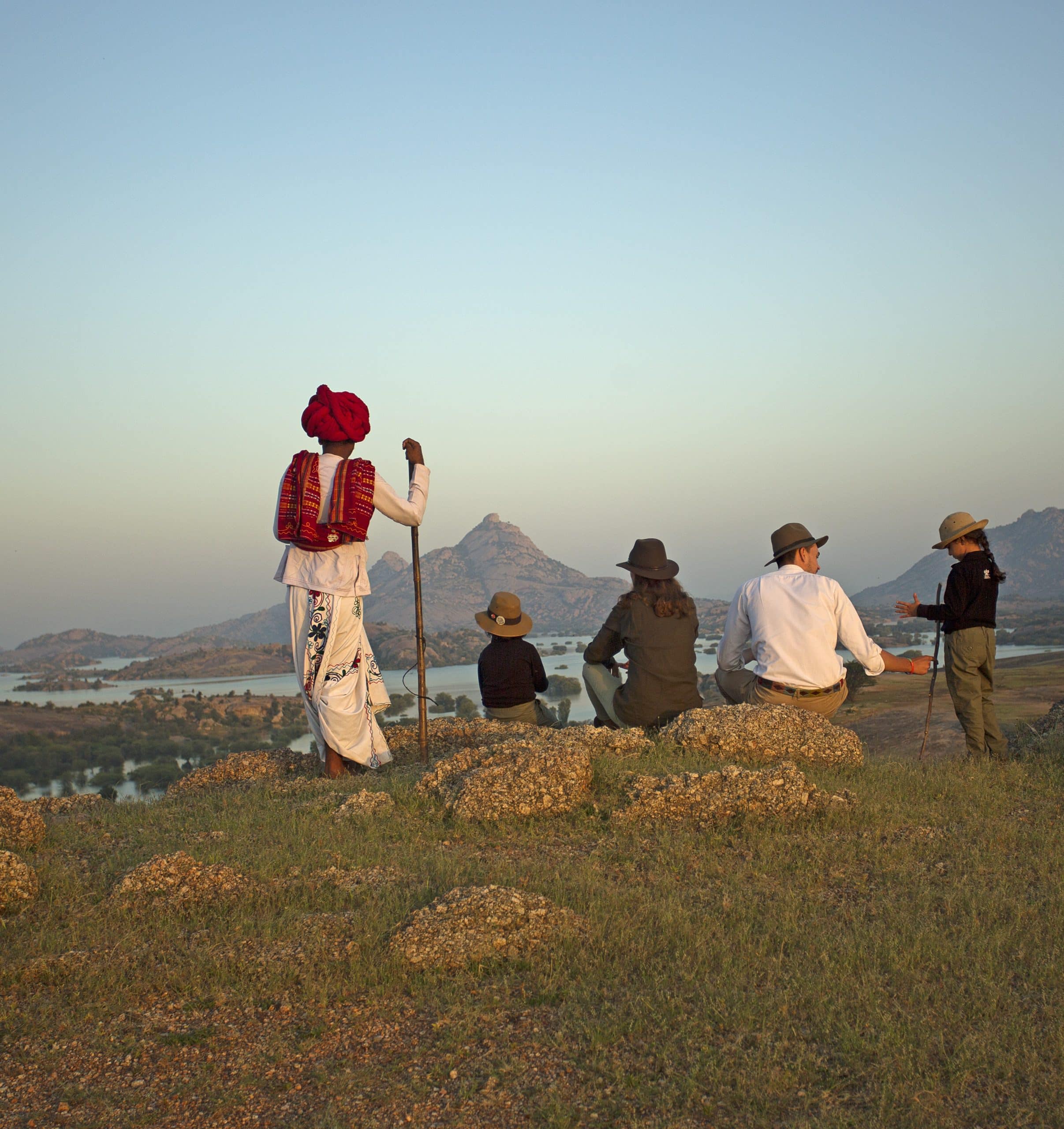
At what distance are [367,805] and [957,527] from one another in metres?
5.87

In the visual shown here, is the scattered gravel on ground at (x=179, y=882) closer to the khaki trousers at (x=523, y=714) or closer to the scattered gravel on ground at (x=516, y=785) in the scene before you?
the scattered gravel on ground at (x=516, y=785)

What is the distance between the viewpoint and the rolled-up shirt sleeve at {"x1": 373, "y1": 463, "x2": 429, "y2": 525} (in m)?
7.49

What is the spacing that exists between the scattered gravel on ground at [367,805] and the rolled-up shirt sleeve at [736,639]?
3.56m

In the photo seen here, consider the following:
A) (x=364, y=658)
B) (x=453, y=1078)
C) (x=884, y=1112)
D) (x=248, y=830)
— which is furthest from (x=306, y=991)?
(x=364, y=658)

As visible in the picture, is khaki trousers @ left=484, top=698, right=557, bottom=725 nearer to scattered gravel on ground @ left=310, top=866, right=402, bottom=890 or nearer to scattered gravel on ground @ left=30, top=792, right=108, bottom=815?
scattered gravel on ground @ left=30, top=792, right=108, bottom=815

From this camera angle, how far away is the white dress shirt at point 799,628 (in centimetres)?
757

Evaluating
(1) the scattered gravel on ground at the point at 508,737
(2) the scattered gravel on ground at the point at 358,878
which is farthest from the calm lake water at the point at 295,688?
(2) the scattered gravel on ground at the point at 358,878

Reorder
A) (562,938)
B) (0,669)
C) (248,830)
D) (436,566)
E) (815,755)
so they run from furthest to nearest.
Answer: (436,566)
(0,669)
(815,755)
(248,830)
(562,938)

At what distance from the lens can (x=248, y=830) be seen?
20.0 ft

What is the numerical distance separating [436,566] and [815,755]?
192ft

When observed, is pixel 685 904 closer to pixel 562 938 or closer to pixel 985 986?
pixel 562 938

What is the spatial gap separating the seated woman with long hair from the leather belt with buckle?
2.53 feet

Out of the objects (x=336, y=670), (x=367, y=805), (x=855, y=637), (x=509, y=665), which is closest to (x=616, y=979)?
(x=367, y=805)

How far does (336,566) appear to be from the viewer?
782 cm
